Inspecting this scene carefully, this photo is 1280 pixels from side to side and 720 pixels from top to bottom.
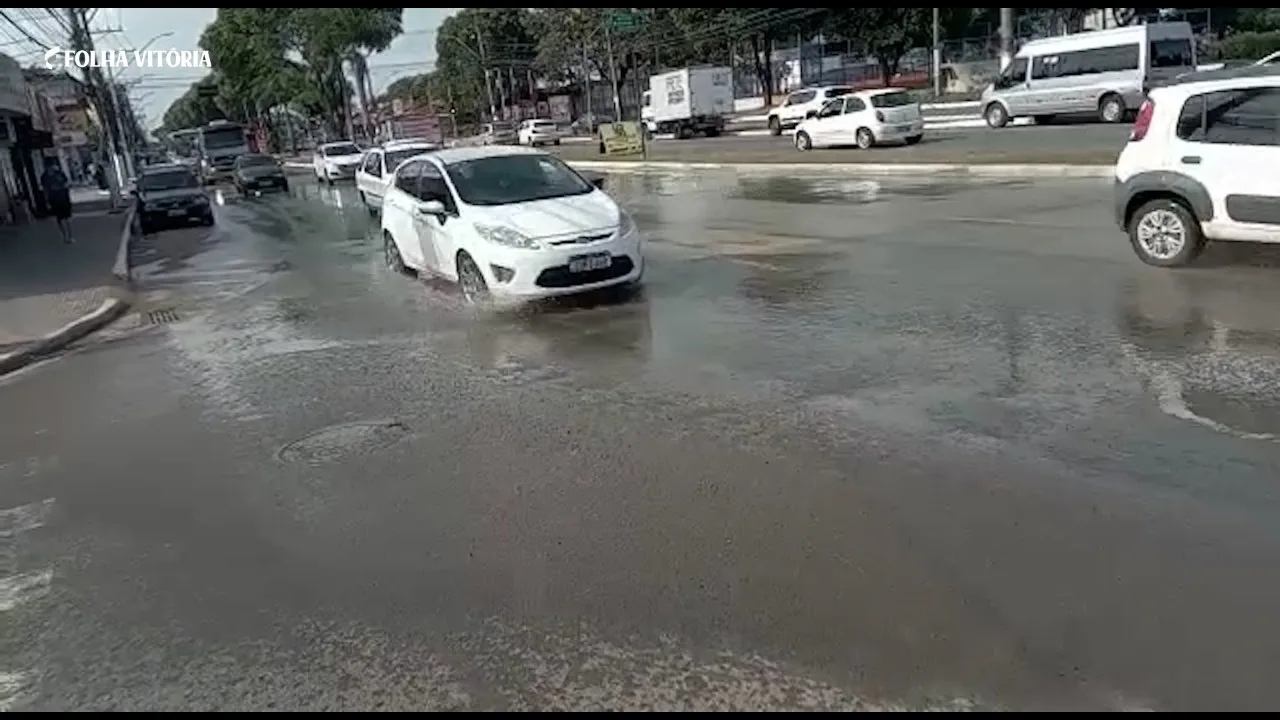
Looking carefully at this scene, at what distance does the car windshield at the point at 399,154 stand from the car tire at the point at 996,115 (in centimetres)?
1895

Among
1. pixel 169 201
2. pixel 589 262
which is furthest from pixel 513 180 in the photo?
pixel 169 201

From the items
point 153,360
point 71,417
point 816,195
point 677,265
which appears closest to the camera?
point 71,417

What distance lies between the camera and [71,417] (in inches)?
323

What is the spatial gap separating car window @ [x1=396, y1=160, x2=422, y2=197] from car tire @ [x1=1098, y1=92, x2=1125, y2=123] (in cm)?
2351

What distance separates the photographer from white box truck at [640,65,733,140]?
50.1 meters

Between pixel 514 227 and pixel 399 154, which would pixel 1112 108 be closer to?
pixel 399 154

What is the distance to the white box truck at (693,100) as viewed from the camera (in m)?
50.1

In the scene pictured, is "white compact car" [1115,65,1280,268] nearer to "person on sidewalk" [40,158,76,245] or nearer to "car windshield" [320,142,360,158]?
"person on sidewalk" [40,158,76,245]

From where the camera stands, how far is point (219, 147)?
179 ft

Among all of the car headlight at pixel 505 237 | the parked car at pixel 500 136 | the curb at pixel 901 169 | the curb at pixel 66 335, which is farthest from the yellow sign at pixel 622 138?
the car headlight at pixel 505 237

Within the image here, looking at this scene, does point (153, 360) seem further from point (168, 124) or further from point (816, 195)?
point (168, 124)

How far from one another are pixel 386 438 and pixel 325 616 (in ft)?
8.32

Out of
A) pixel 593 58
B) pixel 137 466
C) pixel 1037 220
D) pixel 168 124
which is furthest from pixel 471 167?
pixel 168 124

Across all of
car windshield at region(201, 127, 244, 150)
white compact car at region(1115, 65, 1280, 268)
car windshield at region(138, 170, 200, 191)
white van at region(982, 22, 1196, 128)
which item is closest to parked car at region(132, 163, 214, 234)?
car windshield at region(138, 170, 200, 191)
